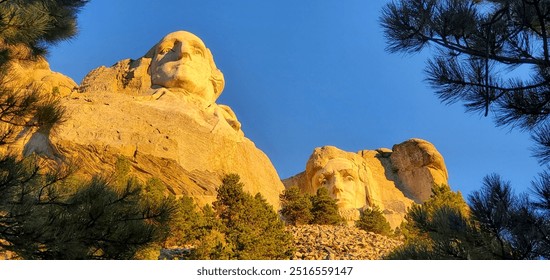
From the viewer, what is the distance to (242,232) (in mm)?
10609

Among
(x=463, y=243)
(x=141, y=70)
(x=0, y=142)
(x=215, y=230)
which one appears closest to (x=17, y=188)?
(x=0, y=142)

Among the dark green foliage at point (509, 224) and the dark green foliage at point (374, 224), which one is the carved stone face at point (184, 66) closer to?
the dark green foliage at point (374, 224)

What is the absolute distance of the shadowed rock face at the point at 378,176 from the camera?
71.7 feet

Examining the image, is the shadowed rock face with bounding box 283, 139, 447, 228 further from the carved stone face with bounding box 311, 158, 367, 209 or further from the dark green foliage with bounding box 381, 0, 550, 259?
the dark green foliage with bounding box 381, 0, 550, 259

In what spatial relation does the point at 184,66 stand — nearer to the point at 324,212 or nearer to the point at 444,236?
the point at 324,212

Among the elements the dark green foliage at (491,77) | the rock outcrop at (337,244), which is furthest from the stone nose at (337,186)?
the dark green foliage at (491,77)

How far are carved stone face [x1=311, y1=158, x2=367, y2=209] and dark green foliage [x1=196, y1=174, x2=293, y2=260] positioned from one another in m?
7.58

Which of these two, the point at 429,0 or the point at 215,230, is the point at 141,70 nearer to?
the point at 215,230

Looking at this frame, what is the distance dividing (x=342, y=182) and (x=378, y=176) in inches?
Answer: 186

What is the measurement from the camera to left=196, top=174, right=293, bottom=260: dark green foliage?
9805 millimetres

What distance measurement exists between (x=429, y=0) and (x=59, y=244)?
152 inches

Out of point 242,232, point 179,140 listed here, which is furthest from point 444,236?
point 179,140

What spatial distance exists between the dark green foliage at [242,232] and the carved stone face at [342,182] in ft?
24.9

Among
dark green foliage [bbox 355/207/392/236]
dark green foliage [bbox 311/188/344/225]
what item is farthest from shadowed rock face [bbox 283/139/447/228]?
dark green foliage [bbox 311/188/344/225]
